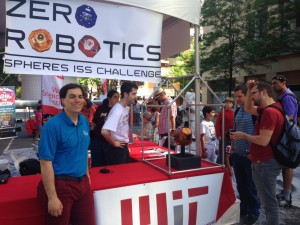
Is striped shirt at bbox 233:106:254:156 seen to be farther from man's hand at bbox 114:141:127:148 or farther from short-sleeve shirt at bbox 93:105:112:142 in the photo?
short-sleeve shirt at bbox 93:105:112:142

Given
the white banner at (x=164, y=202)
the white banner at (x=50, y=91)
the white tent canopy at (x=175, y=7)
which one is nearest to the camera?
the white banner at (x=164, y=202)

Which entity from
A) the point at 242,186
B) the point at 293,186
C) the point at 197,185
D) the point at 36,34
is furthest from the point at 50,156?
the point at 293,186

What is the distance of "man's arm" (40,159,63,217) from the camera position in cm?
195

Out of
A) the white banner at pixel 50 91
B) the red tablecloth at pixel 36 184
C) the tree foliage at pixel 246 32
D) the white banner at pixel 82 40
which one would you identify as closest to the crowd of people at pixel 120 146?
the red tablecloth at pixel 36 184

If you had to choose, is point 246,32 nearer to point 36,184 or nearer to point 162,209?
point 162,209

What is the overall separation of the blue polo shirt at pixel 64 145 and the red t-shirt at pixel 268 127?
1714 mm

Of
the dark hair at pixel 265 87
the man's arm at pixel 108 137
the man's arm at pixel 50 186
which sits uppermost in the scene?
the dark hair at pixel 265 87

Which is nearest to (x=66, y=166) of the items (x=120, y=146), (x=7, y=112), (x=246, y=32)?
(x=120, y=146)

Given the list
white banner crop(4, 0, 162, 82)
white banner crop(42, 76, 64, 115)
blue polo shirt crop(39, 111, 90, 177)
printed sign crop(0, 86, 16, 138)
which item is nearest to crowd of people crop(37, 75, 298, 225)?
blue polo shirt crop(39, 111, 90, 177)

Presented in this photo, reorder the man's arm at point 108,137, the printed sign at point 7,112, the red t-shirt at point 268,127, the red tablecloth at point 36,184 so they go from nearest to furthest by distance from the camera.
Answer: the red tablecloth at point 36,184, the red t-shirt at point 268,127, the man's arm at point 108,137, the printed sign at point 7,112

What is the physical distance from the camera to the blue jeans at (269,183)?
9.43 feet

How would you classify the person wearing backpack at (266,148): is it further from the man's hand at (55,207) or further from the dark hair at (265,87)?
the man's hand at (55,207)

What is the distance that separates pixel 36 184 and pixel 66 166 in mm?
781

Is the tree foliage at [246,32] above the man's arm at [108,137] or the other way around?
above
